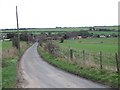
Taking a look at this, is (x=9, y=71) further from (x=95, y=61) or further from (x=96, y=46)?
(x=96, y=46)

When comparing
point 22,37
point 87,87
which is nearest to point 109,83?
point 87,87

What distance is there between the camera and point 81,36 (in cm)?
18775

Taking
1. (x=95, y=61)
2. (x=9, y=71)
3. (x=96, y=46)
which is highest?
(x=9, y=71)

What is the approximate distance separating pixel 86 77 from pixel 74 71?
3402 mm

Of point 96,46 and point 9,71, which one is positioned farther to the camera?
point 96,46

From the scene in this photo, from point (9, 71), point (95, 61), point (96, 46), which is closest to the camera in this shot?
point (9, 71)

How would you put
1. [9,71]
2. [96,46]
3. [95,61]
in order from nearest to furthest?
[9,71]
[95,61]
[96,46]

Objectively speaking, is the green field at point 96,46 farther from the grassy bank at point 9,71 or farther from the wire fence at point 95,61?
the grassy bank at point 9,71

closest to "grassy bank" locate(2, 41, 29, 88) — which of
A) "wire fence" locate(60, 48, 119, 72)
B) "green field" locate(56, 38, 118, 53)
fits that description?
"wire fence" locate(60, 48, 119, 72)

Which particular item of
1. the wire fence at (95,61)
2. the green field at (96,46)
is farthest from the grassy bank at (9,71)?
the green field at (96,46)

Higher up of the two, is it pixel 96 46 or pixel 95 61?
pixel 95 61

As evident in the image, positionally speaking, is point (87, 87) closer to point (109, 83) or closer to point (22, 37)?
point (109, 83)

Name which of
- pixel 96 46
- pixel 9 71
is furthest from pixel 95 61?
pixel 96 46

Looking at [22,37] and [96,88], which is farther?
[22,37]
